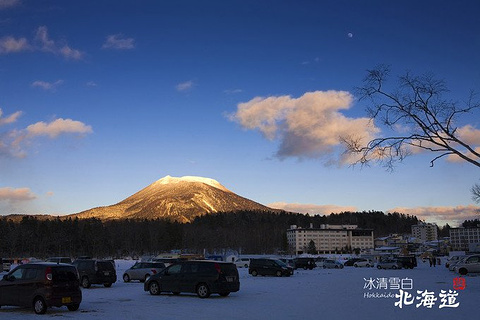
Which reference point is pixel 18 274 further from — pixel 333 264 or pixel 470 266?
pixel 333 264

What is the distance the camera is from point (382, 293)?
22.4 m

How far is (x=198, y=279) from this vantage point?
70.3 feet

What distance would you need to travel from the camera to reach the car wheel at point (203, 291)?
2103 cm

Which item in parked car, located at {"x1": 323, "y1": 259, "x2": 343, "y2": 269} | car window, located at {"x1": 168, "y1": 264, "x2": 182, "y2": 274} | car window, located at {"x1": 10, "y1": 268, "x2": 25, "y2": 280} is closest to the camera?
car window, located at {"x1": 10, "y1": 268, "x2": 25, "y2": 280}

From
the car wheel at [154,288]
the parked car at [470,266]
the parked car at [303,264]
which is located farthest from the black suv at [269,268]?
the car wheel at [154,288]

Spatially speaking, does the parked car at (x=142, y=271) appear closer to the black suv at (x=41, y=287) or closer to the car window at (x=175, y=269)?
the car window at (x=175, y=269)

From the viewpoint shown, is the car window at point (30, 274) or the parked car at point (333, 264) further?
the parked car at point (333, 264)

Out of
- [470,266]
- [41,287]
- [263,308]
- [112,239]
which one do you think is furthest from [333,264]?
[112,239]

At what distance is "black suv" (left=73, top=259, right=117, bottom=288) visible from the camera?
2836 cm

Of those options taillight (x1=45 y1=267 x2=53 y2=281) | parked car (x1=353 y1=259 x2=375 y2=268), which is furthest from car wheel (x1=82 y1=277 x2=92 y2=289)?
parked car (x1=353 y1=259 x2=375 y2=268)

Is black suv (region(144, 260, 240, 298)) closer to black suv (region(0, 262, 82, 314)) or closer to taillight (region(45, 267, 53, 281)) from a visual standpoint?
black suv (region(0, 262, 82, 314))

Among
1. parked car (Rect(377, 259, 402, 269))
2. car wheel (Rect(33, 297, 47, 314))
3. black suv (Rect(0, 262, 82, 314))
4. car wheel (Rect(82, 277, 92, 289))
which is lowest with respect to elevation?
parked car (Rect(377, 259, 402, 269))

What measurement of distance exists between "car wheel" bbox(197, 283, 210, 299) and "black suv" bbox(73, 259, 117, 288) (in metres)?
9.57

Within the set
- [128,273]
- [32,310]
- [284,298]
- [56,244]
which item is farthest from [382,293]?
[56,244]
